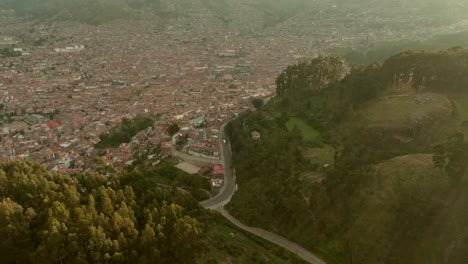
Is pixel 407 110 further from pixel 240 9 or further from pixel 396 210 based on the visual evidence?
pixel 240 9

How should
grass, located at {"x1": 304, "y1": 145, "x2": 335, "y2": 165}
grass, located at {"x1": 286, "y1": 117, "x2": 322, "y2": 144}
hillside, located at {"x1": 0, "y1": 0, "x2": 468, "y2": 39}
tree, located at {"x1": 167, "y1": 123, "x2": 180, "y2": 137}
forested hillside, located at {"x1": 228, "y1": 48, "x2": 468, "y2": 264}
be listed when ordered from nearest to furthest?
forested hillside, located at {"x1": 228, "y1": 48, "x2": 468, "y2": 264} < grass, located at {"x1": 304, "y1": 145, "x2": 335, "y2": 165} < grass, located at {"x1": 286, "y1": 117, "x2": 322, "y2": 144} < tree, located at {"x1": 167, "y1": 123, "x2": 180, "y2": 137} < hillside, located at {"x1": 0, "y1": 0, "x2": 468, "y2": 39}

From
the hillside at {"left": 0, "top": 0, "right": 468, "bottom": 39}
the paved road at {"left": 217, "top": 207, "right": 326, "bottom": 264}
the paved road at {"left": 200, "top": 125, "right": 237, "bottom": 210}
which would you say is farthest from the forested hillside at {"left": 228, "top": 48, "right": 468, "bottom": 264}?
the hillside at {"left": 0, "top": 0, "right": 468, "bottom": 39}

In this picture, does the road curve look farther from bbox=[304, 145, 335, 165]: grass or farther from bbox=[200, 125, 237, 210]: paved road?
bbox=[304, 145, 335, 165]: grass

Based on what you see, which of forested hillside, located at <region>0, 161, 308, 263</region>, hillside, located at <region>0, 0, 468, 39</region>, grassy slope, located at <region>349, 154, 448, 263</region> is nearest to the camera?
forested hillside, located at <region>0, 161, 308, 263</region>

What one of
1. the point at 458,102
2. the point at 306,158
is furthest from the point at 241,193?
the point at 458,102

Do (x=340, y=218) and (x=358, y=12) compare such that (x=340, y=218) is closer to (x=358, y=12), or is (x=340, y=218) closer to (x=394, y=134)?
(x=394, y=134)

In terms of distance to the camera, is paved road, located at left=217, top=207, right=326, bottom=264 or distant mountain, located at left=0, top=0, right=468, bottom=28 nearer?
paved road, located at left=217, top=207, right=326, bottom=264
